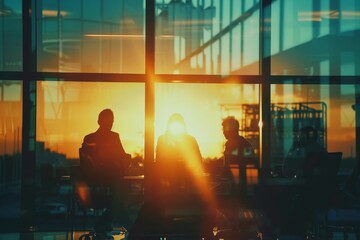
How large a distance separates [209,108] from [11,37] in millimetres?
2849

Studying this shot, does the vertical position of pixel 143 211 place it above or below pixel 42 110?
below

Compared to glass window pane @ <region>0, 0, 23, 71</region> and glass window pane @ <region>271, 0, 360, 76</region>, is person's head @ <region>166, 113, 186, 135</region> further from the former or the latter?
glass window pane @ <region>0, 0, 23, 71</region>

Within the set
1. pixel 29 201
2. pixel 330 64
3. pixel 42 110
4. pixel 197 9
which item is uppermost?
pixel 197 9

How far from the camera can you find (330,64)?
9.70 metres

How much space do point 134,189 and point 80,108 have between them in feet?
5.03

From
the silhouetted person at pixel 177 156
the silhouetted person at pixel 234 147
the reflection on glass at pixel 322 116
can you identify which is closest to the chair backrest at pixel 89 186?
the silhouetted person at pixel 177 156

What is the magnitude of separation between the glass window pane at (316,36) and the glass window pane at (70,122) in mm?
2094

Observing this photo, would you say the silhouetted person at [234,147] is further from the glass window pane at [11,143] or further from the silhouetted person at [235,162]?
the glass window pane at [11,143]

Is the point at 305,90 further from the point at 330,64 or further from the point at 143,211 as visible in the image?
the point at 143,211

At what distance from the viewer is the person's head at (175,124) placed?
901 cm

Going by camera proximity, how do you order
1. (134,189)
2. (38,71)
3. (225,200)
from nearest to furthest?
(225,200) → (134,189) → (38,71)

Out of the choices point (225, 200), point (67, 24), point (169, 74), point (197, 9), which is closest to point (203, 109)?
point (169, 74)

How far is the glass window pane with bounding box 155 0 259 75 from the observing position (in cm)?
959

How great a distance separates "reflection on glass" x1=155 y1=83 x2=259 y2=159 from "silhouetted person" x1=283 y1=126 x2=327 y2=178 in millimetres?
693
